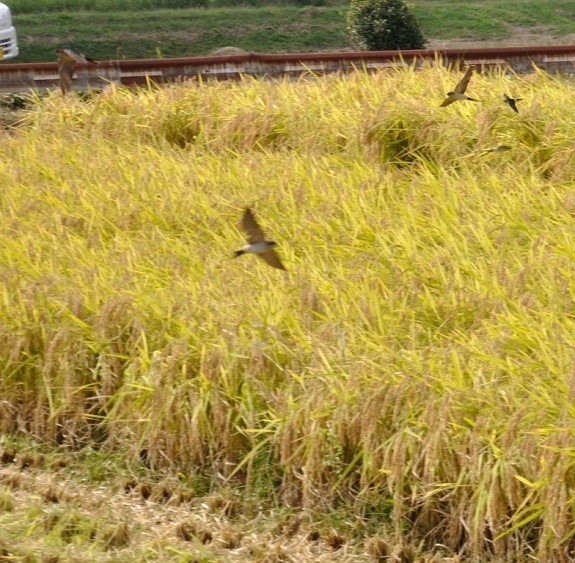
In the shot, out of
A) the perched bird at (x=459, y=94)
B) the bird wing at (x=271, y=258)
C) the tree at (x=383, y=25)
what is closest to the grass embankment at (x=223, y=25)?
the tree at (x=383, y=25)

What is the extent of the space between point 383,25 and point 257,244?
10132mm

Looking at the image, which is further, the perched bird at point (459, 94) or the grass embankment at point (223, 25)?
the grass embankment at point (223, 25)

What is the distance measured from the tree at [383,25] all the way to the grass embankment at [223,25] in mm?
7180

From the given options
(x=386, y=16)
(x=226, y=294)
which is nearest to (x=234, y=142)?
(x=226, y=294)

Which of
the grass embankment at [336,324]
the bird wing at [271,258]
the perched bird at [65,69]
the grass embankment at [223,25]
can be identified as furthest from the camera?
the grass embankment at [223,25]

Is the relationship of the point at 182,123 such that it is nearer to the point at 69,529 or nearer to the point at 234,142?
the point at 234,142

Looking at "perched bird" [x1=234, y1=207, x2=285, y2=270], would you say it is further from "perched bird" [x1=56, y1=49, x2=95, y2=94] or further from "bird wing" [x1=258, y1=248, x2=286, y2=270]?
"perched bird" [x1=56, y1=49, x2=95, y2=94]

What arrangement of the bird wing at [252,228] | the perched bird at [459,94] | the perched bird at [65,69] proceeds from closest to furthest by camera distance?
the bird wing at [252,228], the perched bird at [459,94], the perched bird at [65,69]

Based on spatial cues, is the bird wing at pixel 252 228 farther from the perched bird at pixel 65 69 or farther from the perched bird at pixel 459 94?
the perched bird at pixel 65 69

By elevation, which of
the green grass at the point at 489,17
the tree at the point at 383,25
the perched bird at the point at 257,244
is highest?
the perched bird at the point at 257,244

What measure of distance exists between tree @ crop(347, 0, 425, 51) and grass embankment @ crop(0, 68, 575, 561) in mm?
7415

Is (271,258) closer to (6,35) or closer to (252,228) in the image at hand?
(252,228)

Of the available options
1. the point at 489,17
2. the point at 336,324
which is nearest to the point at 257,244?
the point at 336,324

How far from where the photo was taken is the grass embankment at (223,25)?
71.6 ft
